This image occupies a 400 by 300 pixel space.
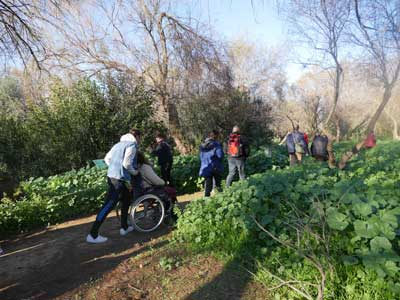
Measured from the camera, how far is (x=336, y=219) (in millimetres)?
2635

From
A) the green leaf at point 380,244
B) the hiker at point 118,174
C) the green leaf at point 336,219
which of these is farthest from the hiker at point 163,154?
the green leaf at point 380,244

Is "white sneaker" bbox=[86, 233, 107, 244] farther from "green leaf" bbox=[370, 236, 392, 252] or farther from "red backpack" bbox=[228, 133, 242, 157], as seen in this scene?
"green leaf" bbox=[370, 236, 392, 252]

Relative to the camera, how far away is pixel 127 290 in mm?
3041

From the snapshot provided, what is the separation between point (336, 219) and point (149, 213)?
3.29 meters

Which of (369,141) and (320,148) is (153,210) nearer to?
(369,141)

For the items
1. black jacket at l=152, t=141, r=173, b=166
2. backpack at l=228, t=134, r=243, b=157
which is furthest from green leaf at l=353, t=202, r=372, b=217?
black jacket at l=152, t=141, r=173, b=166

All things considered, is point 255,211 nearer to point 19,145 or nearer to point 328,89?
point 19,145

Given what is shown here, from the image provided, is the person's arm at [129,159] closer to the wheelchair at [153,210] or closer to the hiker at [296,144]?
the wheelchair at [153,210]

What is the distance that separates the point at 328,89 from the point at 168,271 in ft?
102

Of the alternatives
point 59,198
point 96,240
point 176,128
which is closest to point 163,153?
point 59,198

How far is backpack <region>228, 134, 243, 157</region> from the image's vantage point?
6.62 m

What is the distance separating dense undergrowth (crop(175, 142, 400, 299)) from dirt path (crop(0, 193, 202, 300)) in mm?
828

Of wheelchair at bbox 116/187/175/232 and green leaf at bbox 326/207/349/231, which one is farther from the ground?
green leaf at bbox 326/207/349/231

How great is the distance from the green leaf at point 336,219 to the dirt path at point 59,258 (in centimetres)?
241
